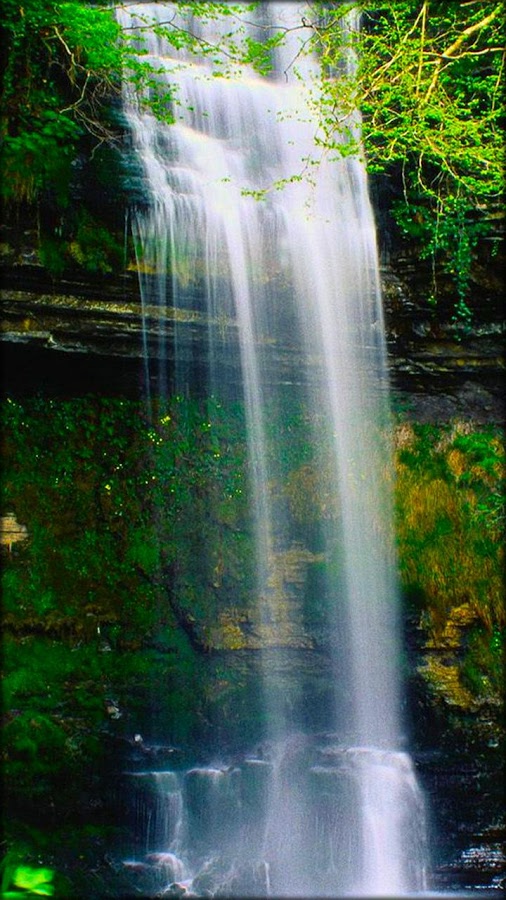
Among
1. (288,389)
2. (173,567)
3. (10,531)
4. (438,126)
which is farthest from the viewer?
(438,126)

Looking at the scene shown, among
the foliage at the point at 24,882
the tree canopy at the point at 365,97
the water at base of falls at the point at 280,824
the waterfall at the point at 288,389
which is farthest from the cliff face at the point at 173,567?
the foliage at the point at 24,882

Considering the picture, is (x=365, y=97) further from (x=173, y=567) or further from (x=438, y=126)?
(x=173, y=567)

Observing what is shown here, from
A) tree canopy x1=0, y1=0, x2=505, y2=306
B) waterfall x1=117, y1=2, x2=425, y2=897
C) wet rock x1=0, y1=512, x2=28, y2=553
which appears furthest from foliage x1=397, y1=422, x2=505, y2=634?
wet rock x1=0, y1=512, x2=28, y2=553

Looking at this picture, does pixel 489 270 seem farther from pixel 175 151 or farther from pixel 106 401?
pixel 106 401

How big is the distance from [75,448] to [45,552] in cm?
111

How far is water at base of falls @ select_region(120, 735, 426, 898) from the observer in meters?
5.79

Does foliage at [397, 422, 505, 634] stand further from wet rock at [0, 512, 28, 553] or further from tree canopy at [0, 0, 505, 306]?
wet rock at [0, 512, 28, 553]

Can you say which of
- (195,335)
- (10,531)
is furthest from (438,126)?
(10,531)

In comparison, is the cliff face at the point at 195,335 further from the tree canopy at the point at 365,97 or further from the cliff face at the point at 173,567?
the tree canopy at the point at 365,97

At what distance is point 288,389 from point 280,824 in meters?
4.11

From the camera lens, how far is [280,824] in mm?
6191

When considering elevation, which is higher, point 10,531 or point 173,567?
point 10,531

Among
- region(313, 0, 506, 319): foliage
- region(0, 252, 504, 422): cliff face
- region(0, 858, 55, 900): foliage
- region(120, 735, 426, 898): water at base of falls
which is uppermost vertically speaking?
region(313, 0, 506, 319): foliage

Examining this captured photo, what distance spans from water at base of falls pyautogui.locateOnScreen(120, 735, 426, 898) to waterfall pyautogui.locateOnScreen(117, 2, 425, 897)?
16 millimetres
